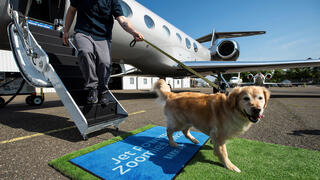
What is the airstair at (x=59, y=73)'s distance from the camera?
247 centimetres

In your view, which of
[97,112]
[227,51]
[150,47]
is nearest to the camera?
[97,112]

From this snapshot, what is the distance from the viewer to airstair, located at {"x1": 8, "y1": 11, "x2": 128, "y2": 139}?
2.47 metres

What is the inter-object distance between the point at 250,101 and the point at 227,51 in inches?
569

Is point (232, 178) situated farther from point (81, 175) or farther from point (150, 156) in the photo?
point (81, 175)

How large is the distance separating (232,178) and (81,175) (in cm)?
159

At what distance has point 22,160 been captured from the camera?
1.81 m

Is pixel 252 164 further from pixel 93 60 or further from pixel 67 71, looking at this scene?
pixel 67 71

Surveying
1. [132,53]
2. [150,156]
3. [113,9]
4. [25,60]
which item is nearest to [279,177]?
[150,156]

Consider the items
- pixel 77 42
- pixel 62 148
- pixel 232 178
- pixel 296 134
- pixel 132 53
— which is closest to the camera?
pixel 232 178

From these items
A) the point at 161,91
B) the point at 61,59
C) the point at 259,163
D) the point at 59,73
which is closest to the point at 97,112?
the point at 161,91

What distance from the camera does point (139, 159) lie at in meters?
1.83

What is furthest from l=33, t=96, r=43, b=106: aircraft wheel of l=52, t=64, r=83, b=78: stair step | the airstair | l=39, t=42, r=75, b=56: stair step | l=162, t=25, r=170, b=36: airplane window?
l=162, t=25, r=170, b=36: airplane window

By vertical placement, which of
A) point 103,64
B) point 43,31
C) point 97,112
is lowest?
point 97,112

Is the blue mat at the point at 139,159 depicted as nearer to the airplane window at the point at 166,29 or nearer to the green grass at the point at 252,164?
the green grass at the point at 252,164
